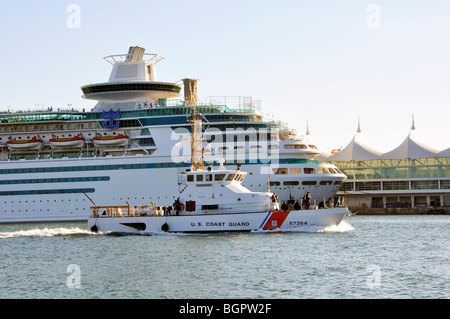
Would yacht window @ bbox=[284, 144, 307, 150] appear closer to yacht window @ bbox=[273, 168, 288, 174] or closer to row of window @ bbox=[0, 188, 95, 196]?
yacht window @ bbox=[273, 168, 288, 174]

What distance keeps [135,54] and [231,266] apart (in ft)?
134

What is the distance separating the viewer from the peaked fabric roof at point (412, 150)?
7588cm

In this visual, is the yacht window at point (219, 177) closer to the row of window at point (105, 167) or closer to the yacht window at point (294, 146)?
the row of window at point (105, 167)

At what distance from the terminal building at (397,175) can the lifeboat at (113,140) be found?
2512 centimetres

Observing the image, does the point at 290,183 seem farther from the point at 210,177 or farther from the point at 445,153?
the point at 445,153

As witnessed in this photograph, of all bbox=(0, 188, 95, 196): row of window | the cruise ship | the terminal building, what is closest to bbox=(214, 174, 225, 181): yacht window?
the cruise ship

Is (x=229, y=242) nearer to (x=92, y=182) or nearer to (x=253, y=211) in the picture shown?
(x=253, y=211)

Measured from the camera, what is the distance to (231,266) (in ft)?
87.7

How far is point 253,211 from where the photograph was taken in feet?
127

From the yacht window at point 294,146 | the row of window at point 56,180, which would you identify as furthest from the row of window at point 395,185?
the row of window at point 56,180

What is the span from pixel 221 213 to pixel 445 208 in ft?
130

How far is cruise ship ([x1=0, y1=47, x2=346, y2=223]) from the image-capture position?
5550 centimetres

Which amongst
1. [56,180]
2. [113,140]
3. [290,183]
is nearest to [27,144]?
[56,180]
